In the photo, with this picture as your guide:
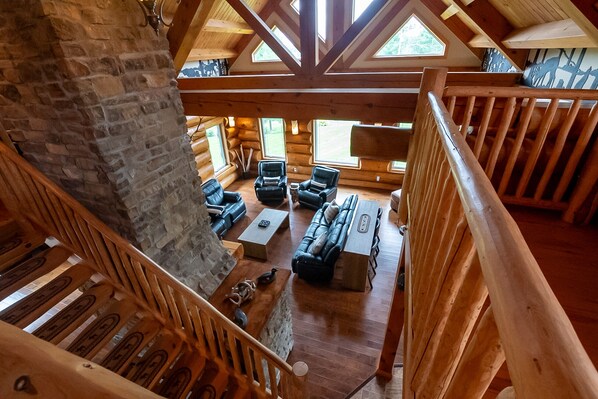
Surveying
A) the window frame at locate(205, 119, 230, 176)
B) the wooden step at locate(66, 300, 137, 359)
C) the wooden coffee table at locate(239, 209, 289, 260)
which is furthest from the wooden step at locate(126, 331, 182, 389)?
the window frame at locate(205, 119, 230, 176)

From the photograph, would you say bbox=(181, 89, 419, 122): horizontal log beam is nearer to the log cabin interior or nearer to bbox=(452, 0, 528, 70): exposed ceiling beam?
the log cabin interior

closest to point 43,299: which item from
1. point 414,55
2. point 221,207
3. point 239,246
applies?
point 239,246

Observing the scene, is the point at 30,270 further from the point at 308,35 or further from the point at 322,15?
the point at 322,15

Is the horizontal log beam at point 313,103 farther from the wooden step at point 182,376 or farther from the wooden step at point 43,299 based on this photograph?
the wooden step at point 182,376

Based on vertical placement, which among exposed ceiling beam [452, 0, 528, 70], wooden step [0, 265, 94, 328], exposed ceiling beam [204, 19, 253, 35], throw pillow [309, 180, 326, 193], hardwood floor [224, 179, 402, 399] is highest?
exposed ceiling beam [204, 19, 253, 35]

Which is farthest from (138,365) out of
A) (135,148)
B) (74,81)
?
(74,81)

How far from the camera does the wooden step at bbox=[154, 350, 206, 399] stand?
7.65 feet

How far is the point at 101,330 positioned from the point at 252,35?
23.5ft

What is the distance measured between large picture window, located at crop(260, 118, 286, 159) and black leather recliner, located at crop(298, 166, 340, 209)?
1.98 m

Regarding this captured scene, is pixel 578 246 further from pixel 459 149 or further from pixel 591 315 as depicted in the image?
pixel 459 149

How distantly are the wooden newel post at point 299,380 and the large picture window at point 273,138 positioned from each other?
7.40 metres

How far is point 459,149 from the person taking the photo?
863 millimetres

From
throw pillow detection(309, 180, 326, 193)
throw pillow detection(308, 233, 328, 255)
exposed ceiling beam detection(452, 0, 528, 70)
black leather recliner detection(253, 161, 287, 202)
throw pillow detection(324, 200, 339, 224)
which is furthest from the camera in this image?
black leather recliner detection(253, 161, 287, 202)

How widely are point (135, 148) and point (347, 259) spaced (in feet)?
11.5
